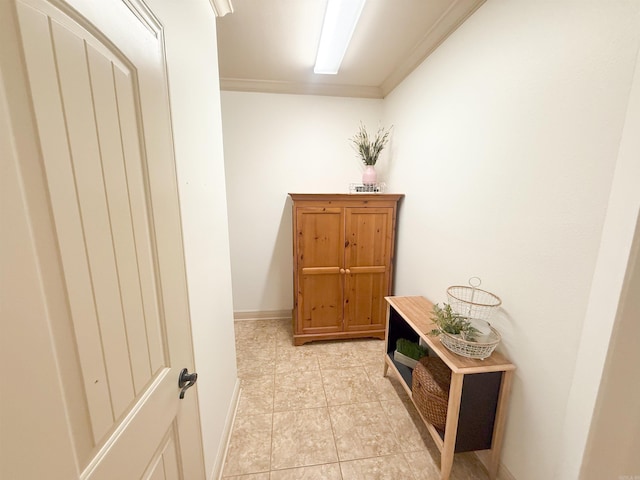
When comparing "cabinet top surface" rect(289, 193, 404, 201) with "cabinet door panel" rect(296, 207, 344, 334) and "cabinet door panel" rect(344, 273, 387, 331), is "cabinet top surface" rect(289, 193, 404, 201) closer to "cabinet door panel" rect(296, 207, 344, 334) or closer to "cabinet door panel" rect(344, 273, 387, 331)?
"cabinet door panel" rect(296, 207, 344, 334)

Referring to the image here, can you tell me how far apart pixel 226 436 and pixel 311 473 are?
1.76 ft

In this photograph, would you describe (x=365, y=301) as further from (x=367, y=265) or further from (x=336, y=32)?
(x=336, y=32)

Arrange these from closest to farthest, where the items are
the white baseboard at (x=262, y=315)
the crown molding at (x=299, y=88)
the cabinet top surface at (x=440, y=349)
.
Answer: the cabinet top surface at (x=440, y=349) → the crown molding at (x=299, y=88) → the white baseboard at (x=262, y=315)

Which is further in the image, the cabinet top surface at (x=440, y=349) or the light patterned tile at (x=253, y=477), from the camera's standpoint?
the light patterned tile at (x=253, y=477)

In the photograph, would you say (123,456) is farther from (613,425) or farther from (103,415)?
(613,425)

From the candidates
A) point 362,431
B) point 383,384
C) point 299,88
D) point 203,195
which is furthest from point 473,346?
point 299,88

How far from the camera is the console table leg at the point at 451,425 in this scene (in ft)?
4.00

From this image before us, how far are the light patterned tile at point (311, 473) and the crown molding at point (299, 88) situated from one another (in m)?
3.16

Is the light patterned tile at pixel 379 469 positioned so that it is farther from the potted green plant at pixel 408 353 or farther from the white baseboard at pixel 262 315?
the white baseboard at pixel 262 315

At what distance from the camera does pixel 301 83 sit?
2.66 m

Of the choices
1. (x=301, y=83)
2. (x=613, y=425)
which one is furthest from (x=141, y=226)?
(x=301, y=83)

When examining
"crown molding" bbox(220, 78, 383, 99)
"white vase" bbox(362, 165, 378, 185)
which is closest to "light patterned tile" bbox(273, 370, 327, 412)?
"white vase" bbox(362, 165, 378, 185)

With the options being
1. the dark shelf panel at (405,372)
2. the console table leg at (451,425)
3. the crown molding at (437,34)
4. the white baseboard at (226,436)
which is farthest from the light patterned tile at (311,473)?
the crown molding at (437,34)

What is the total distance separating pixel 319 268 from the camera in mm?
2434
